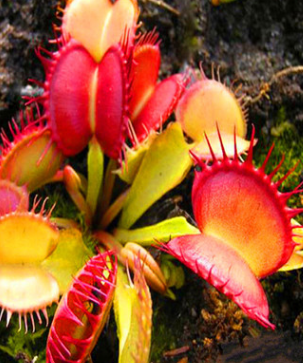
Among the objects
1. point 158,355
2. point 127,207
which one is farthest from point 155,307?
point 127,207

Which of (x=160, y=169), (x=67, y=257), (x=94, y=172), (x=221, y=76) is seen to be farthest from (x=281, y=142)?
(x=67, y=257)

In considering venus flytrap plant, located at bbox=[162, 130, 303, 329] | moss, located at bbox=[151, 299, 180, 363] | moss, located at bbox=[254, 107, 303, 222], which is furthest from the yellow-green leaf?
moss, located at bbox=[254, 107, 303, 222]

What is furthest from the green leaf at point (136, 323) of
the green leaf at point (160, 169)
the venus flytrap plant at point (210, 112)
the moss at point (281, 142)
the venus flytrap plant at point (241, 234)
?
the moss at point (281, 142)

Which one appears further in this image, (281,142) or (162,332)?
(281,142)

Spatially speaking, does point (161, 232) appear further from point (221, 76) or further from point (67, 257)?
point (221, 76)

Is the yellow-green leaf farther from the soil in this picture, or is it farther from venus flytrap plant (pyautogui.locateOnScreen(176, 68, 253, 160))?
venus flytrap plant (pyautogui.locateOnScreen(176, 68, 253, 160))

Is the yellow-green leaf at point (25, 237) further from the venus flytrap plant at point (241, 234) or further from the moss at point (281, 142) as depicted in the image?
the moss at point (281, 142)
